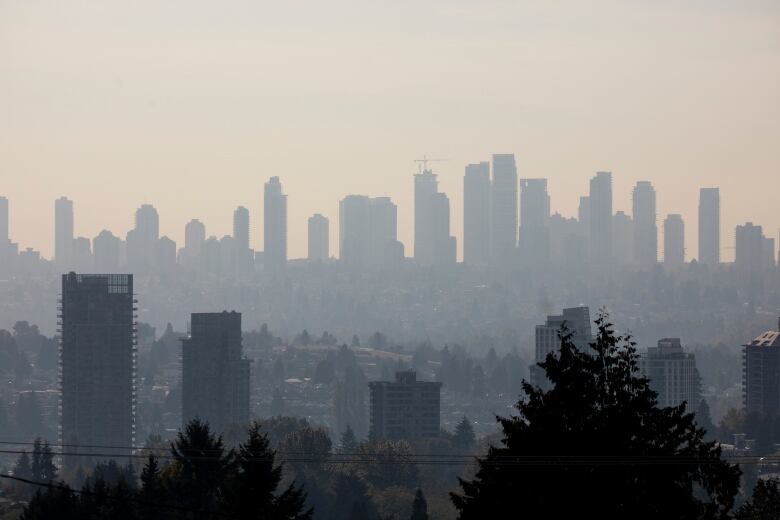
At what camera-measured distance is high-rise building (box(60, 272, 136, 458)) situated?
184000 mm

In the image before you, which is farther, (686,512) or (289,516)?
→ (289,516)

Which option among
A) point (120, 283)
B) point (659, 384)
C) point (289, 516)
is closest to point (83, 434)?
point (120, 283)

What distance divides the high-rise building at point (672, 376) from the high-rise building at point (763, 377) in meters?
5.50

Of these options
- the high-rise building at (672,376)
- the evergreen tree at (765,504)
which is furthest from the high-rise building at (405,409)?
the evergreen tree at (765,504)

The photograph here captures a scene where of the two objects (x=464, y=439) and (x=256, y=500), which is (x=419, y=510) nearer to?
(x=256, y=500)

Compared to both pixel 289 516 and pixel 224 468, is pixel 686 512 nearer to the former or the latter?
pixel 289 516

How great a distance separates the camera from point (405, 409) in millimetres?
179125

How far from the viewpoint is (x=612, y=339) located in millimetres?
38375

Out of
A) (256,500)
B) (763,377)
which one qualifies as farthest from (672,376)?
(256,500)

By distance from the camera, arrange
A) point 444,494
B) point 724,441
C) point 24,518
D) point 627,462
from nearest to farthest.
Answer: point 627,462 < point 24,518 < point 444,494 < point 724,441

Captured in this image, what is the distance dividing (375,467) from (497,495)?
9396 cm

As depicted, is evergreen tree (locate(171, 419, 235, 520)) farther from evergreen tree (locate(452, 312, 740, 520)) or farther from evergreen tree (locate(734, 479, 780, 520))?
evergreen tree (locate(452, 312, 740, 520))

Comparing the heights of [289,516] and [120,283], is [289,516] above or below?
below

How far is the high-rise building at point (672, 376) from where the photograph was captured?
192 metres
